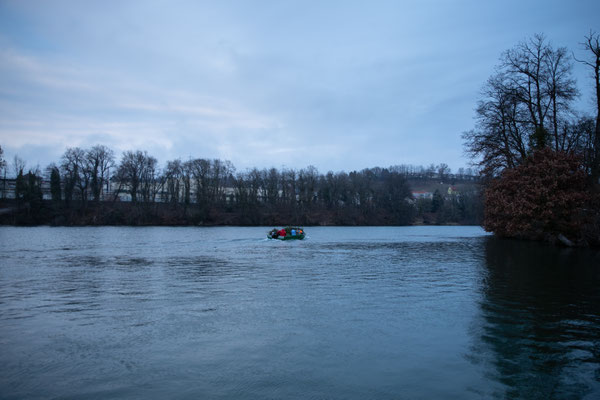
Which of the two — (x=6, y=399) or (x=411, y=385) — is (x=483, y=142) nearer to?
(x=411, y=385)

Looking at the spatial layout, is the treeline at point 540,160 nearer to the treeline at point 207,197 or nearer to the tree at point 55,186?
the treeline at point 207,197

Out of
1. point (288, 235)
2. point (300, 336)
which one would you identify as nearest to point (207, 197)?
point (288, 235)

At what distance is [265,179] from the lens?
115 meters

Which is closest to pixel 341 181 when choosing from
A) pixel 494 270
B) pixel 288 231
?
pixel 288 231

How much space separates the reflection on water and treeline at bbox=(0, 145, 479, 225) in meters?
→ 81.3

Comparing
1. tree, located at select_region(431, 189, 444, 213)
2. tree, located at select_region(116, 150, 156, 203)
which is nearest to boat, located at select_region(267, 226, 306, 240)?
tree, located at select_region(116, 150, 156, 203)

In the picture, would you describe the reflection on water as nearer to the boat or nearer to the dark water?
the dark water

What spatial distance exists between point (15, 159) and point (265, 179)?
58876 millimetres

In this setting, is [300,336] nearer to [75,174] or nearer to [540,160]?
[540,160]

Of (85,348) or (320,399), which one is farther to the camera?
(85,348)

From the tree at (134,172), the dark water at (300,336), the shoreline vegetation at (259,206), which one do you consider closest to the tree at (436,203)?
the shoreline vegetation at (259,206)

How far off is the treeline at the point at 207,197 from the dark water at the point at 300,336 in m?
74.8

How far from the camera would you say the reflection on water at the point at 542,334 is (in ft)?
24.4

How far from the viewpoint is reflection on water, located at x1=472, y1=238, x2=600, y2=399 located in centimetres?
743
